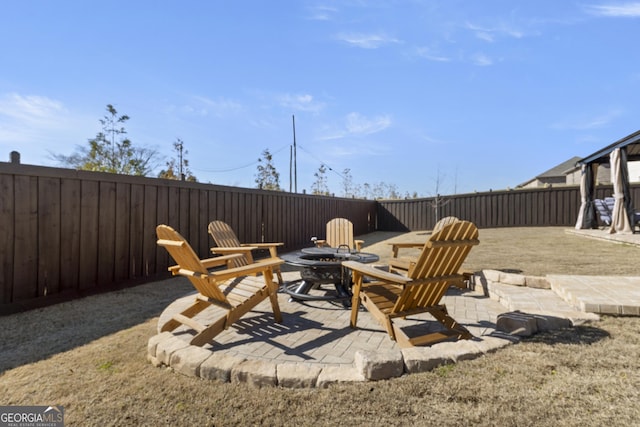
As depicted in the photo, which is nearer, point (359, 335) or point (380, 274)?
point (380, 274)

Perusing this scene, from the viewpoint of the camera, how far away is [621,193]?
7.52m

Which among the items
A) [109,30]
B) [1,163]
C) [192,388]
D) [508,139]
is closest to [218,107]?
[109,30]

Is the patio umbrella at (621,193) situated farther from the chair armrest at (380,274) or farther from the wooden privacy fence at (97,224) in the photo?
the chair armrest at (380,274)

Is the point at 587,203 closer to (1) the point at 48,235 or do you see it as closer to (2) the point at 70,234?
(2) the point at 70,234

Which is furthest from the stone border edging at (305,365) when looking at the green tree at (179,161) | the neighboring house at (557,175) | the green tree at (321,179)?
the neighboring house at (557,175)

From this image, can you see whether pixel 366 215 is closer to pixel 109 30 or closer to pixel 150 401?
pixel 109 30

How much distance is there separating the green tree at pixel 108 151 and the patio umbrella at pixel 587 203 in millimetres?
15781

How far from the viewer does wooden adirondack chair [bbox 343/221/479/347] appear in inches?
81.9

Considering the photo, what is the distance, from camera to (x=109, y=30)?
6.52 meters

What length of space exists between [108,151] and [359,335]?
12.3 m

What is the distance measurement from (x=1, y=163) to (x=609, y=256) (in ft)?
28.8

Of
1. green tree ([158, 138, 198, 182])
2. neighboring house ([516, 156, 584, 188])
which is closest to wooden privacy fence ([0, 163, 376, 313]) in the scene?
green tree ([158, 138, 198, 182])

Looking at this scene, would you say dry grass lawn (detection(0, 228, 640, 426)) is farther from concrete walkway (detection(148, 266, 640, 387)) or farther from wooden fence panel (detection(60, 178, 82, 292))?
wooden fence panel (detection(60, 178, 82, 292))

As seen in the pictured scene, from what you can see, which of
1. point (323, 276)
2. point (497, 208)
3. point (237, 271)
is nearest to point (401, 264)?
point (323, 276)
